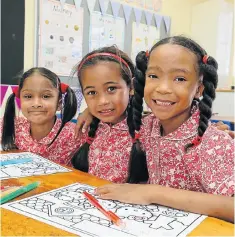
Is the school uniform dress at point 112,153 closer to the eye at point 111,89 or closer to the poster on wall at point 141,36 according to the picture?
the eye at point 111,89

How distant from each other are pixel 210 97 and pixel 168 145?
0.17m

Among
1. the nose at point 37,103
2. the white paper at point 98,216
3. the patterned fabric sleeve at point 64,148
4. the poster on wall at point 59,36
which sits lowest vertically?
the patterned fabric sleeve at point 64,148

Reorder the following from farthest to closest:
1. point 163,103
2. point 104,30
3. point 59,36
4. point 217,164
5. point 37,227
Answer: point 104,30 < point 59,36 < point 163,103 < point 217,164 < point 37,227

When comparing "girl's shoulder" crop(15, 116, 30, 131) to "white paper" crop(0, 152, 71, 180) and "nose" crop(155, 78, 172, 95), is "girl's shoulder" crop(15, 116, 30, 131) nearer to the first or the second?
"white paper" crop(0, 152, 71, 180)

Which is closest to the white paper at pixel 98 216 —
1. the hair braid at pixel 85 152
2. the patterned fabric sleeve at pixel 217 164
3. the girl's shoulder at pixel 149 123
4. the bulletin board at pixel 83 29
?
the patterned fabric sleeve at pixel 217 164

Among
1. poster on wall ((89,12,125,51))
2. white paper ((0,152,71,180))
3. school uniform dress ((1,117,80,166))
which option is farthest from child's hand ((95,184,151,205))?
poster on wall ((89,12,125,51))

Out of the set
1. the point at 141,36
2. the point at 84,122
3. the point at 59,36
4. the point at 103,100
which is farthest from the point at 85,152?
the point at 141,36

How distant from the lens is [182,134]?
83 cm

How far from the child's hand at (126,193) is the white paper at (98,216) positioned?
2cm

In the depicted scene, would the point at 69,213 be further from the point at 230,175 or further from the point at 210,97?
the point at 210,97

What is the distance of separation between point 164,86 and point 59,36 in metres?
1.67

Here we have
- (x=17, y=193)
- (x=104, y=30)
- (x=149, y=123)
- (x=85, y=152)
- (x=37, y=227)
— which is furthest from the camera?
(x=104, y=30)

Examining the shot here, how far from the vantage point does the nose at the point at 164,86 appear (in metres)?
0.75

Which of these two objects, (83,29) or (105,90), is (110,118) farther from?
(83,29)
